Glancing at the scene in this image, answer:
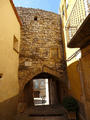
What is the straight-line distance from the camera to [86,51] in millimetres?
3625

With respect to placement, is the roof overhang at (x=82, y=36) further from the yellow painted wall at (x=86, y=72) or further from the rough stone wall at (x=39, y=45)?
the rough stone wall at (x=39, y=45)

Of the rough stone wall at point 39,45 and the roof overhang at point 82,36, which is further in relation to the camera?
the rough stone wall at point 39,45

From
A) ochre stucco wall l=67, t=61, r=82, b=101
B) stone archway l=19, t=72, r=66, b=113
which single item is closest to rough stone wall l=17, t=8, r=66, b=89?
stone archway l=19, t=72, r=66, b=113

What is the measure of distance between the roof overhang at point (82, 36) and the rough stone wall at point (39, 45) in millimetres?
2726

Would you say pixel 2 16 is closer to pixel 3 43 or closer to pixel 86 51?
pixel 3 43

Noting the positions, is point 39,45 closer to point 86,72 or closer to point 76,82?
point 76,82

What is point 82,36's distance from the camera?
314 centimetres

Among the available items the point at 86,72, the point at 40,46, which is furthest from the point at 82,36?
the point at 40,46

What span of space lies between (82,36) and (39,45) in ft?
11.9

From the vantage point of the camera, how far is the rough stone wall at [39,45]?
19.6 feet

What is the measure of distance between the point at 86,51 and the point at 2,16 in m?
3.37

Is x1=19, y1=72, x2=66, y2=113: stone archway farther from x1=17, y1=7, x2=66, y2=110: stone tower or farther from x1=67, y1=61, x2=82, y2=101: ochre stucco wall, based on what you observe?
x1=67, y1=61, x2=82, y2=101: ochre stucco wall

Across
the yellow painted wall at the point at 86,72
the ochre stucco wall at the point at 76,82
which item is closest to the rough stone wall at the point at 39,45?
the ochre stucco wall at the point at 76,82

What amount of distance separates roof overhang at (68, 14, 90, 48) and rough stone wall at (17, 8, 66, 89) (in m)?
2.73
